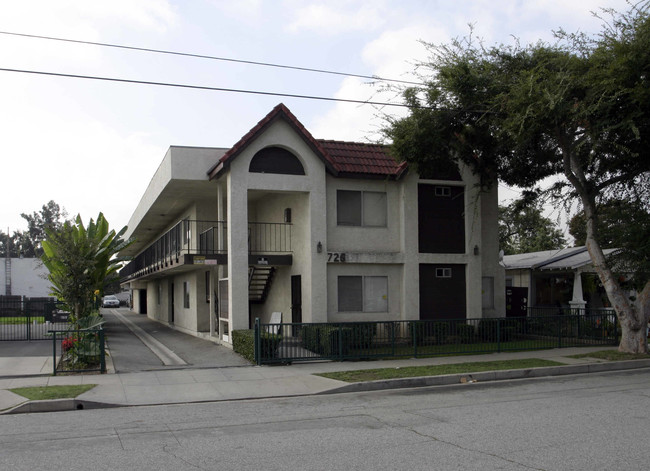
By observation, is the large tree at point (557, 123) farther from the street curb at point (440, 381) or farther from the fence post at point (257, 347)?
the fence post at point (257, 347)

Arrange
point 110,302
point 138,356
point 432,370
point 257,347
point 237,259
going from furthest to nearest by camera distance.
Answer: point 110,302 < point 237,259 < point 138,356 < point 257,347 < point 432,370

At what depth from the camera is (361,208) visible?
20344 mm

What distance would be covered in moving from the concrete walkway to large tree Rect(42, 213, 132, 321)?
1.75 m

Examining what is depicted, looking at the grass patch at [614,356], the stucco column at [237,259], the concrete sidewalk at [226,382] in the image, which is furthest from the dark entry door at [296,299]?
the grass patch at [614,356]

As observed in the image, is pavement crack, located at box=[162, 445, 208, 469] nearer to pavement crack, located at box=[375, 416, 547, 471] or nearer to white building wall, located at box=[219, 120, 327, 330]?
pavement crack, located at box=[375, 416, 547, 471]

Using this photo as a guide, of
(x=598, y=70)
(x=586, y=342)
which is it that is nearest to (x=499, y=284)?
(x=586, y=342)

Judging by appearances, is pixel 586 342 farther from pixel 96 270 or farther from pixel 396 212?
pixel 96 270

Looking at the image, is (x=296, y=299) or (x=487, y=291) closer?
(x=296, y=299)

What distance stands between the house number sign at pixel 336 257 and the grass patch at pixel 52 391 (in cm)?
875

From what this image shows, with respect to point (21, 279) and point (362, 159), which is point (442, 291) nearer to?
point (362, 159)

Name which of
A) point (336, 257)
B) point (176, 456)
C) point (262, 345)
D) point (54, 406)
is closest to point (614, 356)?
point (336, 257)

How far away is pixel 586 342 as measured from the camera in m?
19.1

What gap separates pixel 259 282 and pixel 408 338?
26.2 ft

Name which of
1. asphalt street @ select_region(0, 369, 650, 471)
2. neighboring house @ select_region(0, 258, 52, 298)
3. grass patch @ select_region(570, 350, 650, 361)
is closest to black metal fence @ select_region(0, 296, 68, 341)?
asphalt street @ select_region(0, 369, 650, 471)
